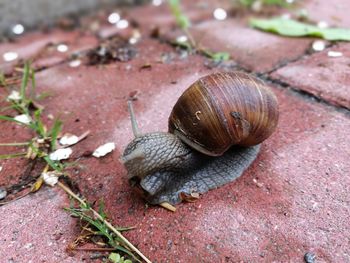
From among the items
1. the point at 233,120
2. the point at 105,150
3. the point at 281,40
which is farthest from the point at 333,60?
the point at 105,150

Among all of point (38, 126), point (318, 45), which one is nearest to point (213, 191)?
point (38, 126)

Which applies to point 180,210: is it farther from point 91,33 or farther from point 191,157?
point 91,33

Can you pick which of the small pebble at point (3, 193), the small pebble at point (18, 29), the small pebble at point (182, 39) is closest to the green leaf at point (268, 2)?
the small pebble at point (182, 39)

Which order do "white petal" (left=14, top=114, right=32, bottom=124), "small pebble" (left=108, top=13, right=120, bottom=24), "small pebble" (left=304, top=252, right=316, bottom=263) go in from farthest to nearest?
"small pebble" (left=108, top=13, right=120, bottom=24)
"white petal" (left=14, top=114, right=32, bottom=124)
"small pebble" (left=304, top=252, right=316, bottom=263)

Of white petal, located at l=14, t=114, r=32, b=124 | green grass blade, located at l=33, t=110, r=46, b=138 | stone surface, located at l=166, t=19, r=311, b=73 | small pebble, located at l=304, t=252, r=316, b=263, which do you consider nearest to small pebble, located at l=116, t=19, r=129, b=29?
stone surface, located at l=166, t=19, r=311, b=73

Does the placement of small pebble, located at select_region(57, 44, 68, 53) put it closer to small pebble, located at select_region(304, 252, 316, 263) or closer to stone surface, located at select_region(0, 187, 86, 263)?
stone surface, located at select_region(0, 187, 86, 263)
